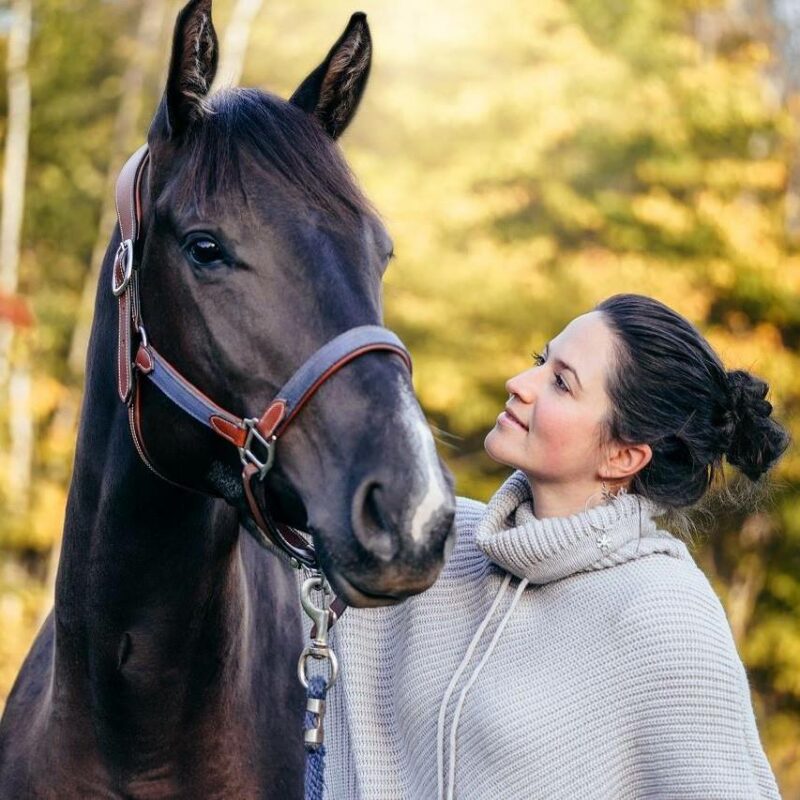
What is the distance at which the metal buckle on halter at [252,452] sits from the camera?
2.22 m

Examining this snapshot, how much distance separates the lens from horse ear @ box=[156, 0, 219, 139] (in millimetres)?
2365

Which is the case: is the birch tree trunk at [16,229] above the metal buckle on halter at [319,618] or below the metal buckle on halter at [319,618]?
below

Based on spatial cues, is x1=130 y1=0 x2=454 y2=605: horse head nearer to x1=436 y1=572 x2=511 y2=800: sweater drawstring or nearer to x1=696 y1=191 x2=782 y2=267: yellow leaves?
x1=436 y1=572 x2=511 y2=800: sweater drawstring

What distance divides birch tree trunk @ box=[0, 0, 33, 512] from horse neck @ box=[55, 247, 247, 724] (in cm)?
949

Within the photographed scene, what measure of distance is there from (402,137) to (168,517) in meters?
10.9

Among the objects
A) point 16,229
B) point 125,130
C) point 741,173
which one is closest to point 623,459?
point 741,173

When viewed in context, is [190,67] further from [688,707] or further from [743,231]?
[743,231]

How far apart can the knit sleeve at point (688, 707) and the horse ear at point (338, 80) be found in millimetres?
1257

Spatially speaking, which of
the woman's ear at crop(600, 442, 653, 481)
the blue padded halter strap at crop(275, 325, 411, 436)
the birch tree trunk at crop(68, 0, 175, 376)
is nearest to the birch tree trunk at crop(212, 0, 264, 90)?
the birch tree trunk at crop(68, 0, 175, 376)

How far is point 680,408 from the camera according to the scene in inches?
110

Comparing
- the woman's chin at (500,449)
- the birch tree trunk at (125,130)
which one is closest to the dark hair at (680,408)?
the woman's chin at (500,449)

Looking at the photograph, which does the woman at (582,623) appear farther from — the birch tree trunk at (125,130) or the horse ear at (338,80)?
the birch tree trunk at (125,130)

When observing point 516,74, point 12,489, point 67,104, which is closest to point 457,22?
point 516,74

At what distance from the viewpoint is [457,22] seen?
1351cm
